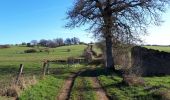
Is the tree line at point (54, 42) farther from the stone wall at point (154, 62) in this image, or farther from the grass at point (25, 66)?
the stone wall at point (154, 62)

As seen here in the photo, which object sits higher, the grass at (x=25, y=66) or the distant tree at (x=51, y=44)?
the distant tree at (x=51, y=44)

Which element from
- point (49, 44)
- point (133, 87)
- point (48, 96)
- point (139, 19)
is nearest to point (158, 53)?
point (139, 19)

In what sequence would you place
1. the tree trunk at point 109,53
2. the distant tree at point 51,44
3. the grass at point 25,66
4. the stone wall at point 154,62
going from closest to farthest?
the grass at point 25,66 < the stone wall at point 154,62 < the tree trunk at point 109,53 < the distant tree at point 51,44

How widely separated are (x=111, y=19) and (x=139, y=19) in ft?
9.61

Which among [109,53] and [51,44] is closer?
[109,53]

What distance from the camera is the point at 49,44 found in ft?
556

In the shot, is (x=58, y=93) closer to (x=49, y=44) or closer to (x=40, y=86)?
(x=40, y=86)

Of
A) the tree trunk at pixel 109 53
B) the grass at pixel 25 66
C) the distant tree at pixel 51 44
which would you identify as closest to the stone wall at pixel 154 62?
the tree trunk at pixel 109 53

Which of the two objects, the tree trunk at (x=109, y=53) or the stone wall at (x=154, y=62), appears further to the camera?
the tree trunk at (x=109, y=53)

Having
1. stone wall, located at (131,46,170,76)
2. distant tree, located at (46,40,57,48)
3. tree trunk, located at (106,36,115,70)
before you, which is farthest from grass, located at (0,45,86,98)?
distant tree, located at (46,40,57,48)

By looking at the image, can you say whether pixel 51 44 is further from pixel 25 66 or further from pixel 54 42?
pixel 25 66

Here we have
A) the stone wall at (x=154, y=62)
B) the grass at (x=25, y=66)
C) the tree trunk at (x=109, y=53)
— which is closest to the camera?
the grass at (x=25, y=66)

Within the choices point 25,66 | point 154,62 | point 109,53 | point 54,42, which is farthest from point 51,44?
point 154,62

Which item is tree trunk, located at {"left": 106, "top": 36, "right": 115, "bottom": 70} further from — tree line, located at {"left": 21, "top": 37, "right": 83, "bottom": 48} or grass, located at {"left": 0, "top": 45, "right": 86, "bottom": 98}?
tree line, located at {"left": 21, "top": 37, "right": 83, "bottom": 48}
